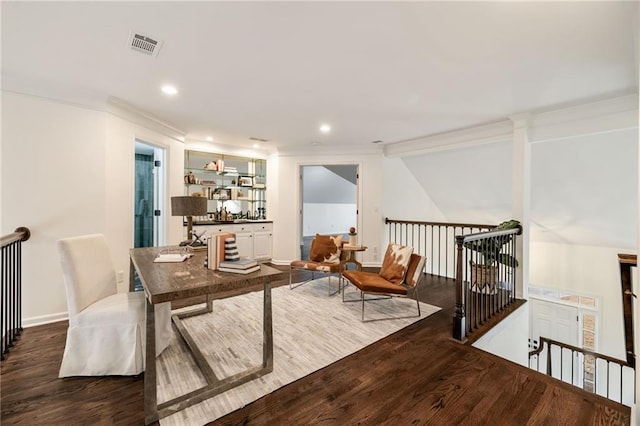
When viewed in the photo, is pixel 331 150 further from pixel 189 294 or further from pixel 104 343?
pixel 104 343

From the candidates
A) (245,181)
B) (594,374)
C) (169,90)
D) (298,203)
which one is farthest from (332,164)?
(594,374)

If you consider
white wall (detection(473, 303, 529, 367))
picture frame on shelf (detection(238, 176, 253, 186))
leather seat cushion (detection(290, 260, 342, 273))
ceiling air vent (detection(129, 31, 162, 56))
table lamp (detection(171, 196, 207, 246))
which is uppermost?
ceiling air vent (detection(129, 31, 162, 56))

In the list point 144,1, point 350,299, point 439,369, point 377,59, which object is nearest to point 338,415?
point 439,369

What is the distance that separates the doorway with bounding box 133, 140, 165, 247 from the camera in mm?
4184

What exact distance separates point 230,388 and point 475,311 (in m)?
2.45

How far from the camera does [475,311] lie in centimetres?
285

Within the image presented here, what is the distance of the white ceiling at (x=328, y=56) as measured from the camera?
1.72 m

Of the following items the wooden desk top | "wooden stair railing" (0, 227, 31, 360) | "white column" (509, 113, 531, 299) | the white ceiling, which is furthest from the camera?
"white column" (509, 113, 531, 299)

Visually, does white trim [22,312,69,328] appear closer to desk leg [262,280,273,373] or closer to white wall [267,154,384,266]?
desk leg [262,280,273,373]

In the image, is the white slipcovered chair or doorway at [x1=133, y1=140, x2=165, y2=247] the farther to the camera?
doorway at [x1=133, y1=140, x2=165, y2=247]

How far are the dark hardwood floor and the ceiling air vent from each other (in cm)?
243

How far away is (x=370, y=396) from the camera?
177cm

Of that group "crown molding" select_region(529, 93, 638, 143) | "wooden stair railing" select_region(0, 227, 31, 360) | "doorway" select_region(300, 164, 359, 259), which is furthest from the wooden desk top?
"doorway" select_region(300, 164, 359, 259)

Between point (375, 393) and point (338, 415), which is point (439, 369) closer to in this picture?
point (375, 393)
